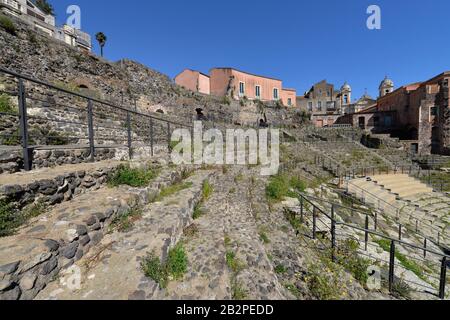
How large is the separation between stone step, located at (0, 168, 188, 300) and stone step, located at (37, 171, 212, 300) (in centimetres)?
14

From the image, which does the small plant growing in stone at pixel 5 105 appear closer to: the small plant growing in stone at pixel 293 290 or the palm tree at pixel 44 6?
the small plant growing in stone at pixel 293 290

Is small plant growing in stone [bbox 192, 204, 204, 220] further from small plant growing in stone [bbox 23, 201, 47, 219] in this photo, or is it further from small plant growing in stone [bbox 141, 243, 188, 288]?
small plant growing in stone [bbox 23, 201, 47, 219]

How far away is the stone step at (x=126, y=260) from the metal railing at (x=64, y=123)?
94.6 inches

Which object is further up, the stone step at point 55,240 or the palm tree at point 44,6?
the palm tree at point 44,6

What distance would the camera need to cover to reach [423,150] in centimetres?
2528

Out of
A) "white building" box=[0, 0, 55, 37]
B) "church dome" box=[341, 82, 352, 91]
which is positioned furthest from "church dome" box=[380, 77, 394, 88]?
"white building" box=[0, 0, 55, 37]

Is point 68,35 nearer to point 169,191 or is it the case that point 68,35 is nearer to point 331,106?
point 169,191

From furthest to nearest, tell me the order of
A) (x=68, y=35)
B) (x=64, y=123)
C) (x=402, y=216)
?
(x=68, y=35) → (x=402, y=216) → (x=64, y=123)

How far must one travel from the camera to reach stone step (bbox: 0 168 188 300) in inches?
65.4

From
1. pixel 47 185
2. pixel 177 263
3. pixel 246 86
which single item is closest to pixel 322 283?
pixel 177 263

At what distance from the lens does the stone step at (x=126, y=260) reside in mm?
1831

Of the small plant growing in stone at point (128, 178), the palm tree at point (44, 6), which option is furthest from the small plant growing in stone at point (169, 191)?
the palm tree at point (44, 6)

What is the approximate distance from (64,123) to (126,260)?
7333 millimetres

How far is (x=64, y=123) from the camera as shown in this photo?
711cm
